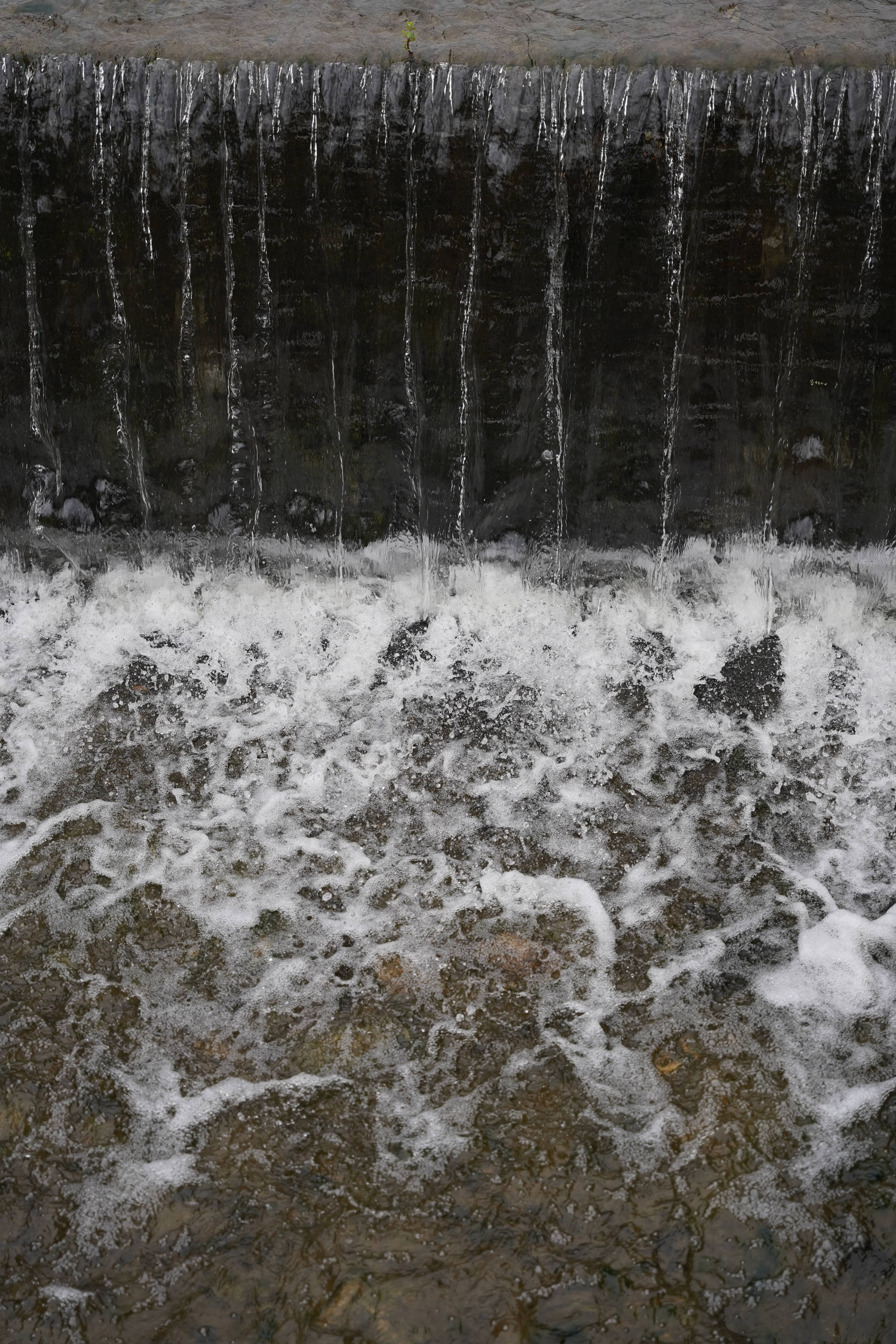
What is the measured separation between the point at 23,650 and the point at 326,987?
2.55 meters

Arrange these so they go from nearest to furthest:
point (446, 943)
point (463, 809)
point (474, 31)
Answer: point (446, 943), point (463, 809), point (474, 31)

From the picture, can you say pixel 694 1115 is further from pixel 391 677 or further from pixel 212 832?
pixel 391 677

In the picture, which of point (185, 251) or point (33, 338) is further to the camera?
point (33, 338)

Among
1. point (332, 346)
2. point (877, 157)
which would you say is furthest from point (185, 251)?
point (877, 157)

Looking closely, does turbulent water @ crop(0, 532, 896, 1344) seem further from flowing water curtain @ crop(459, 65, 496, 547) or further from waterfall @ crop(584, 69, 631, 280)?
waterfall @ crop(584, 69, 631, 280)

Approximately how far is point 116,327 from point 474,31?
236cm

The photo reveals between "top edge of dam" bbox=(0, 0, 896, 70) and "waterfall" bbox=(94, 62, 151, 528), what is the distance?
7.7 inches

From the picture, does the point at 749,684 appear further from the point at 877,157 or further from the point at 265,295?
the point at 265,295

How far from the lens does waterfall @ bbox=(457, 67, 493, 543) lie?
5258mm

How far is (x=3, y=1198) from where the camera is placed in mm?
3357

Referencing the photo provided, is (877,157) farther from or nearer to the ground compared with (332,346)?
farther from the ground

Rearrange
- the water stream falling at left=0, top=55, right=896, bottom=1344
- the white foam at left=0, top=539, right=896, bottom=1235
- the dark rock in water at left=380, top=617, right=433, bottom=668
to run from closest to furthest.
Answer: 1. the water stream falling at left=0, top=55, right=896, bottom=1344
2. the white foam at left=0, top=539, right=896, bottom=1235
3. the dark rock in water at left=380, top=617, right=433, bottom=668

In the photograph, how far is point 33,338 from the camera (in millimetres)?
5637

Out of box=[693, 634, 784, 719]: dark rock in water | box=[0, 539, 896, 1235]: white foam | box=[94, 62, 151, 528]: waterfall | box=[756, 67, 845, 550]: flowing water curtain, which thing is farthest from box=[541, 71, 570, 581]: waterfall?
box=[94, 62, 151, 528]: waterfall
